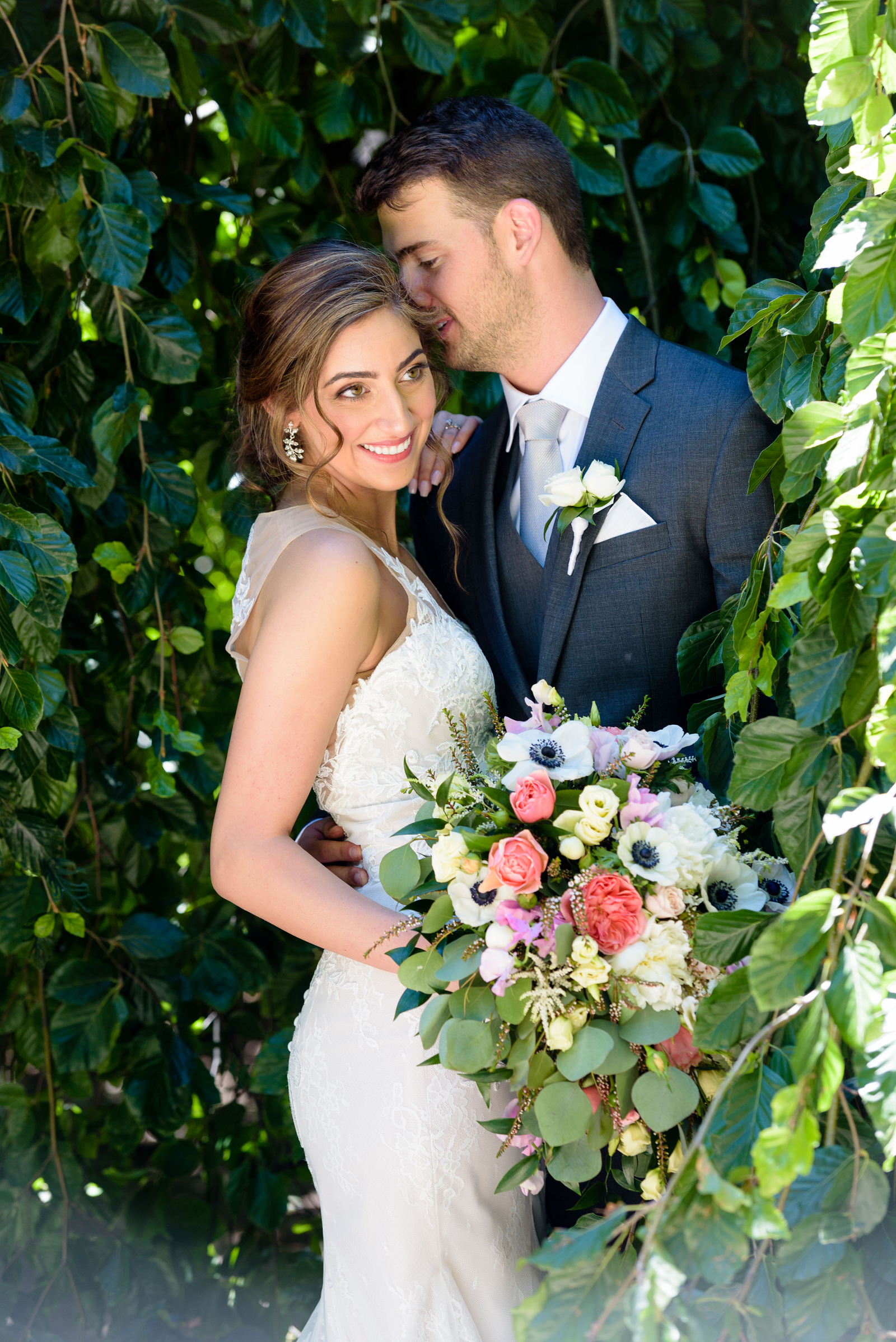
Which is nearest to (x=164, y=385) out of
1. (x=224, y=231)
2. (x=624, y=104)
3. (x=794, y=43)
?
(x=224, y=231)

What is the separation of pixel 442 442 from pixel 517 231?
1.25 ft

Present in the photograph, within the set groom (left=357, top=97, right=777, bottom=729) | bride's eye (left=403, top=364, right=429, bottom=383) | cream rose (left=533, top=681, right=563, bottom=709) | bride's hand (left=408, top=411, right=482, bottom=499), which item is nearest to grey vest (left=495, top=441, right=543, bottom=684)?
groom (left=357, top=97, right=777, bottom=729)

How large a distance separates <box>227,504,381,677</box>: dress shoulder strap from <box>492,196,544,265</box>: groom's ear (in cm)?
61

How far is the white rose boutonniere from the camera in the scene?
5.26 feet

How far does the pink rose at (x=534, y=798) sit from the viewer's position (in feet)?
3.60

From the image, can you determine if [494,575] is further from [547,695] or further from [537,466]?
[547,695]

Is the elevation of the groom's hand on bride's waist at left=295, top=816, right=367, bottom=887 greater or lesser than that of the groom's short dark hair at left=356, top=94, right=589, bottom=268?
lesser

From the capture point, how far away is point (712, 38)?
236 cm

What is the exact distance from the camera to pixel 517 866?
3.48 ft

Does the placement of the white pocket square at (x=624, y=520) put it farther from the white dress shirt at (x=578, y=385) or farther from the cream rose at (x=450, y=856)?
the cream rose at (x=450, y=856)

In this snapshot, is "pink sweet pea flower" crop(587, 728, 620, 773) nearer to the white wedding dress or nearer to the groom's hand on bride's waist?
the white wedding dress

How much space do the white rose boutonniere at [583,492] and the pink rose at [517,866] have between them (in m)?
0.64

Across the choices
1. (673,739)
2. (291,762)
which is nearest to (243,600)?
(291,762)

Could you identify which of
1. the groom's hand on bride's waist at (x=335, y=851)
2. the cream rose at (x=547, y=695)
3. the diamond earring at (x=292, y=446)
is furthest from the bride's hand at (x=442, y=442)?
the cream rose at (x=547, y=695)
